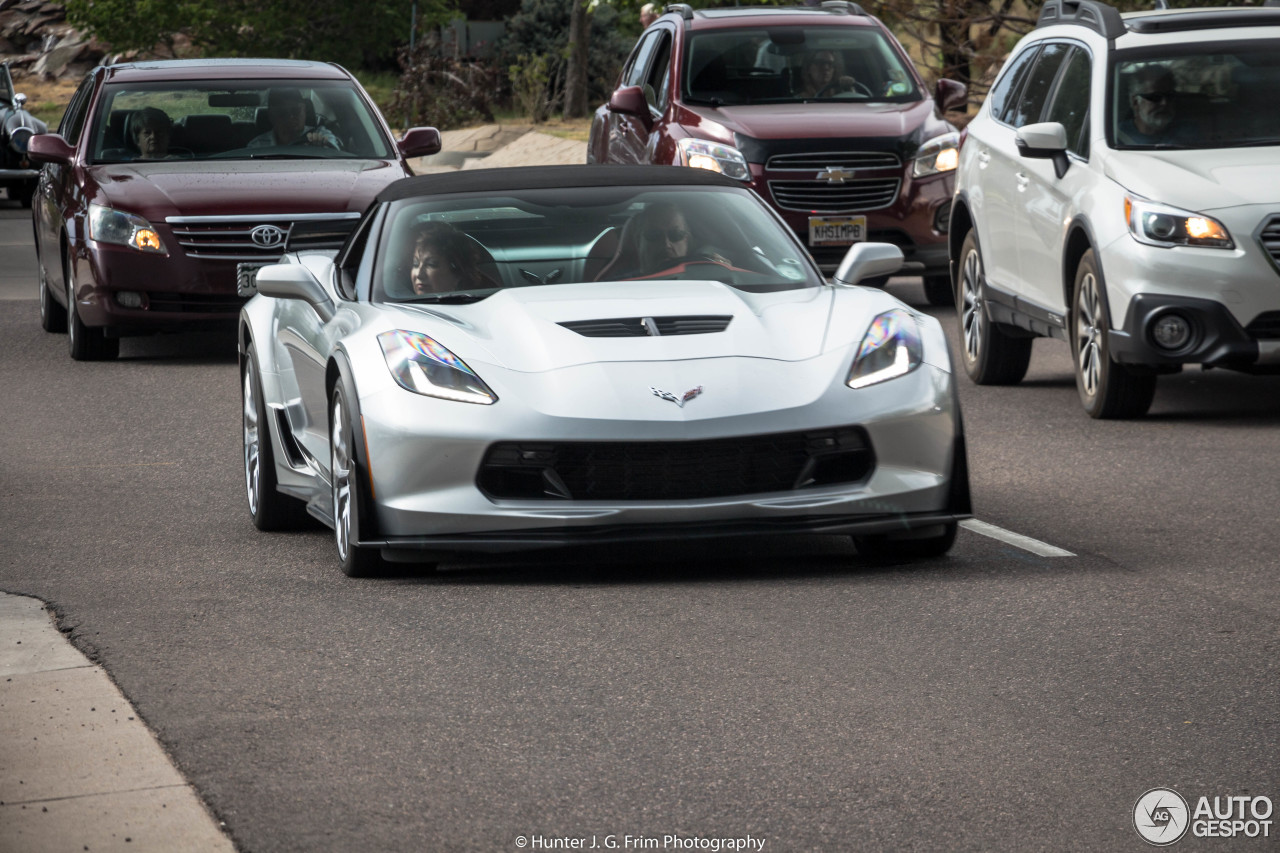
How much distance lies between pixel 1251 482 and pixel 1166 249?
1632 mm

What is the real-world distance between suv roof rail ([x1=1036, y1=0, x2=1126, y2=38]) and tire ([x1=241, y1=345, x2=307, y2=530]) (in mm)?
5023

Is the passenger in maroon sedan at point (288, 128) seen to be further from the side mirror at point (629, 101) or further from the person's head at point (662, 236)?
the person's head at point (662, 236)

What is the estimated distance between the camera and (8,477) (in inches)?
379

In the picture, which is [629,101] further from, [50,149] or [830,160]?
[50,149]

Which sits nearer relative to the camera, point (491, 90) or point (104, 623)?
point (104, 623)

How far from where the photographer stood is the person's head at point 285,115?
14594mm

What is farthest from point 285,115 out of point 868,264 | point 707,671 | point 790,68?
point 707,671

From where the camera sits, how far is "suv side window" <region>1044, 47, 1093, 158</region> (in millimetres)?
11094

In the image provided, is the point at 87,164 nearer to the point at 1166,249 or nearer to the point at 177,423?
the point at 177,423

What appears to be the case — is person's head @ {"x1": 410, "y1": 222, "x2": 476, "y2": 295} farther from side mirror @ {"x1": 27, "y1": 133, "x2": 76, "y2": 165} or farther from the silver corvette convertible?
side mirror @ {"x1": 27, "y1": 133, "x2": 76, "y2": 165}

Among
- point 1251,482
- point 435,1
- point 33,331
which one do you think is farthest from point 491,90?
point 1251,482

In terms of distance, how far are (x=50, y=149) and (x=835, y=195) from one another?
17.6ft

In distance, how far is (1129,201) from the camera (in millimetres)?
10336

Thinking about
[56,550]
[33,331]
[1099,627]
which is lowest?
[33,331]
